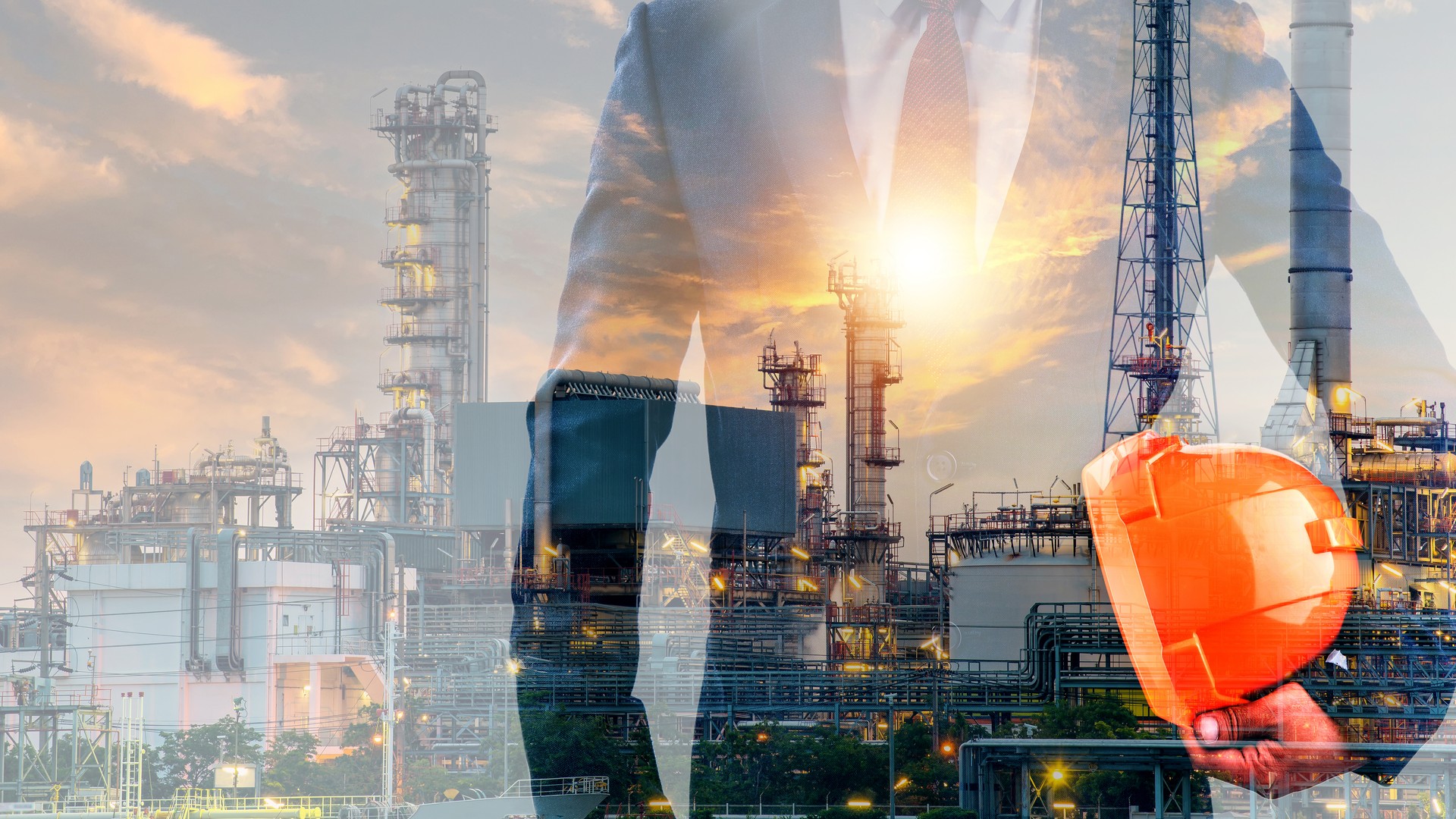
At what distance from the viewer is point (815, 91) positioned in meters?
13.6

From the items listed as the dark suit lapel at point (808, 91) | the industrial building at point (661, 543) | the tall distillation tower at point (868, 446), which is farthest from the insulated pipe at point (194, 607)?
the dark suit lapel at point (808, 91)

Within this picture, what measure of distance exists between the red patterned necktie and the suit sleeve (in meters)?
2.07

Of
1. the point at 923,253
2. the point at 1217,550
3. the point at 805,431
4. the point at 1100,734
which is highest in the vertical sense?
the point at 923,253

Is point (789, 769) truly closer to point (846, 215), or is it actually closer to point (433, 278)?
point (846, 215)

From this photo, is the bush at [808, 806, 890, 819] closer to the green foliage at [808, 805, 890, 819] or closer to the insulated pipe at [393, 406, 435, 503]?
the green foliage at [808, 805, 890, 819]

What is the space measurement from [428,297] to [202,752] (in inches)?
436

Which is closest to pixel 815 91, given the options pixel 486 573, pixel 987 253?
pixel 987 253

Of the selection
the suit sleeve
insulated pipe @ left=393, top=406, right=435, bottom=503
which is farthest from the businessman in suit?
insulated pipe @ left=393, top=406, right=435, bottom=503

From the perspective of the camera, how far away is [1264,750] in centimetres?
1027

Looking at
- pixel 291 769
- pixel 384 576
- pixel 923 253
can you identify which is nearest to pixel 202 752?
pixel 291 769

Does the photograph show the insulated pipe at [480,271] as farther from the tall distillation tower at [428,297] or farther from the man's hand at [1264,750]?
the man's hand at [1264,750]

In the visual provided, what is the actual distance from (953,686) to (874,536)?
7.21 metres

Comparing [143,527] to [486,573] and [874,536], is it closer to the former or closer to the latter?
[486,573]

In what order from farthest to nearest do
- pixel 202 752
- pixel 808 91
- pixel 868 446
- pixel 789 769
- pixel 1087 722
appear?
pixel 868 446 < pixel 202 752 < pixel 789 769 < pixel 1087 722 < pixel 808 91
